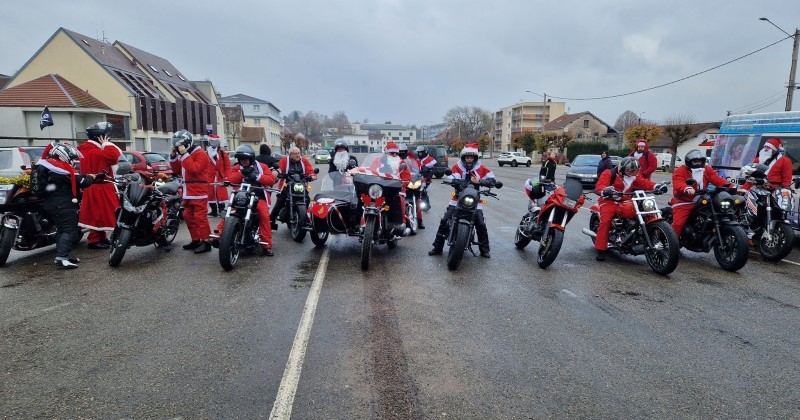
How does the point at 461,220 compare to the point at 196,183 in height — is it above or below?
below

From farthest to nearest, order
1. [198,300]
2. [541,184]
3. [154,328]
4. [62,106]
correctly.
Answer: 1. [62,106]
2. [541,184]
3. [198,300]
4. [154,328]

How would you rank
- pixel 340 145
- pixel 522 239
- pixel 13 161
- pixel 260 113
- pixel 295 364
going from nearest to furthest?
pixel 295 364 → pixel 522 239 → pixel 340 145 → pixel 13 161 → pixel 260 113

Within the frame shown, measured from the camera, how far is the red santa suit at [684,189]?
7.58m

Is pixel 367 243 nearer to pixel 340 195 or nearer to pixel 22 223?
pixel 340 195

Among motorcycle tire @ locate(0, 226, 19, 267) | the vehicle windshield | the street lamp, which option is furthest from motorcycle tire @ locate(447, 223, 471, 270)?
the street lamp

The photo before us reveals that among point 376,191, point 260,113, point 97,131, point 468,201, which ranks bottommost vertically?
point 468,201

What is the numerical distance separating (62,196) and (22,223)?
29.2 inches

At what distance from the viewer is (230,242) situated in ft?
21.1

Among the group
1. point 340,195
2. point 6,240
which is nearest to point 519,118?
point 340,195

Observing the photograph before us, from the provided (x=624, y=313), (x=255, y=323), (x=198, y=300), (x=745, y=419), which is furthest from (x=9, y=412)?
(x=624, y=313)

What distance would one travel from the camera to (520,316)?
4953mm

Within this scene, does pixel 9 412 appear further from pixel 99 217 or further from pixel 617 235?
pixel 617 235

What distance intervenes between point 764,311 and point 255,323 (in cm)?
514

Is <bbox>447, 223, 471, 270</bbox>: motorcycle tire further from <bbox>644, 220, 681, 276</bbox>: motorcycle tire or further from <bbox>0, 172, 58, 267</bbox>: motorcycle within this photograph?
<bbox>0, 172, 58, 267</bbox>: motorcycle
